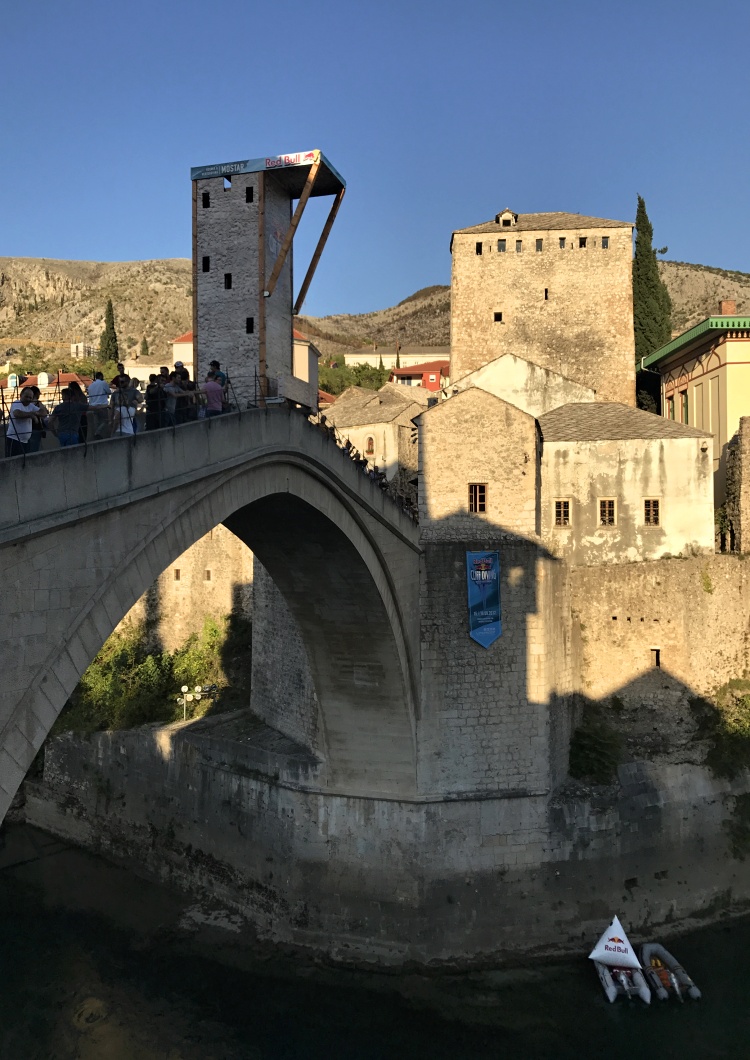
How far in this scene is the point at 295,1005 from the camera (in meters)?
17.4

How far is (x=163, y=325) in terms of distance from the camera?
9312 centimetres

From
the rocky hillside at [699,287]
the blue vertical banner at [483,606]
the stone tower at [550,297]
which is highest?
the rocky hillside at [699,287]

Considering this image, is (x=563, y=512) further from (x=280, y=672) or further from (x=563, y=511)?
(x=280, y=672)

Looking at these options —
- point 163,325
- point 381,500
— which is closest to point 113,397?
point 381,500

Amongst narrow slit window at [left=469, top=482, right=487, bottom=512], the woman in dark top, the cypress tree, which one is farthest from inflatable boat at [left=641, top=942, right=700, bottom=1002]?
the cypress tree

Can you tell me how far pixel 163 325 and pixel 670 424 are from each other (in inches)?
3085

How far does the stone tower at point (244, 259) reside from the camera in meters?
14.5

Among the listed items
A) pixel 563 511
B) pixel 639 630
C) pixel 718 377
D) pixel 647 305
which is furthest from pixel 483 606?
pixel 647 305

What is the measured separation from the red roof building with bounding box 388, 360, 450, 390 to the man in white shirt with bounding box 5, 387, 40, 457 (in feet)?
154

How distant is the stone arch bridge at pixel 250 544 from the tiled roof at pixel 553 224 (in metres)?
18.8

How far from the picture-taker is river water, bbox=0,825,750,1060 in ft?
53.5

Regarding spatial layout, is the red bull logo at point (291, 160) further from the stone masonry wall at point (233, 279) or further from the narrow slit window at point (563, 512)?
the narrow slit window at point (563, 512)

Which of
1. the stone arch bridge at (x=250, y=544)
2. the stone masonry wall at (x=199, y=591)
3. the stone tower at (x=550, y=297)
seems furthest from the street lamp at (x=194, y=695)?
the stone tower at (x=550, y=297)

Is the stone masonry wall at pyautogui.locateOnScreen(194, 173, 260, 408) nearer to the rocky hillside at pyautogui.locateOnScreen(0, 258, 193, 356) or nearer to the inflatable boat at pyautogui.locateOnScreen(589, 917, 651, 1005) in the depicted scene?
the inflatable boat at pyautogui.locateOnScreen(589, 917, 651, 1005)
